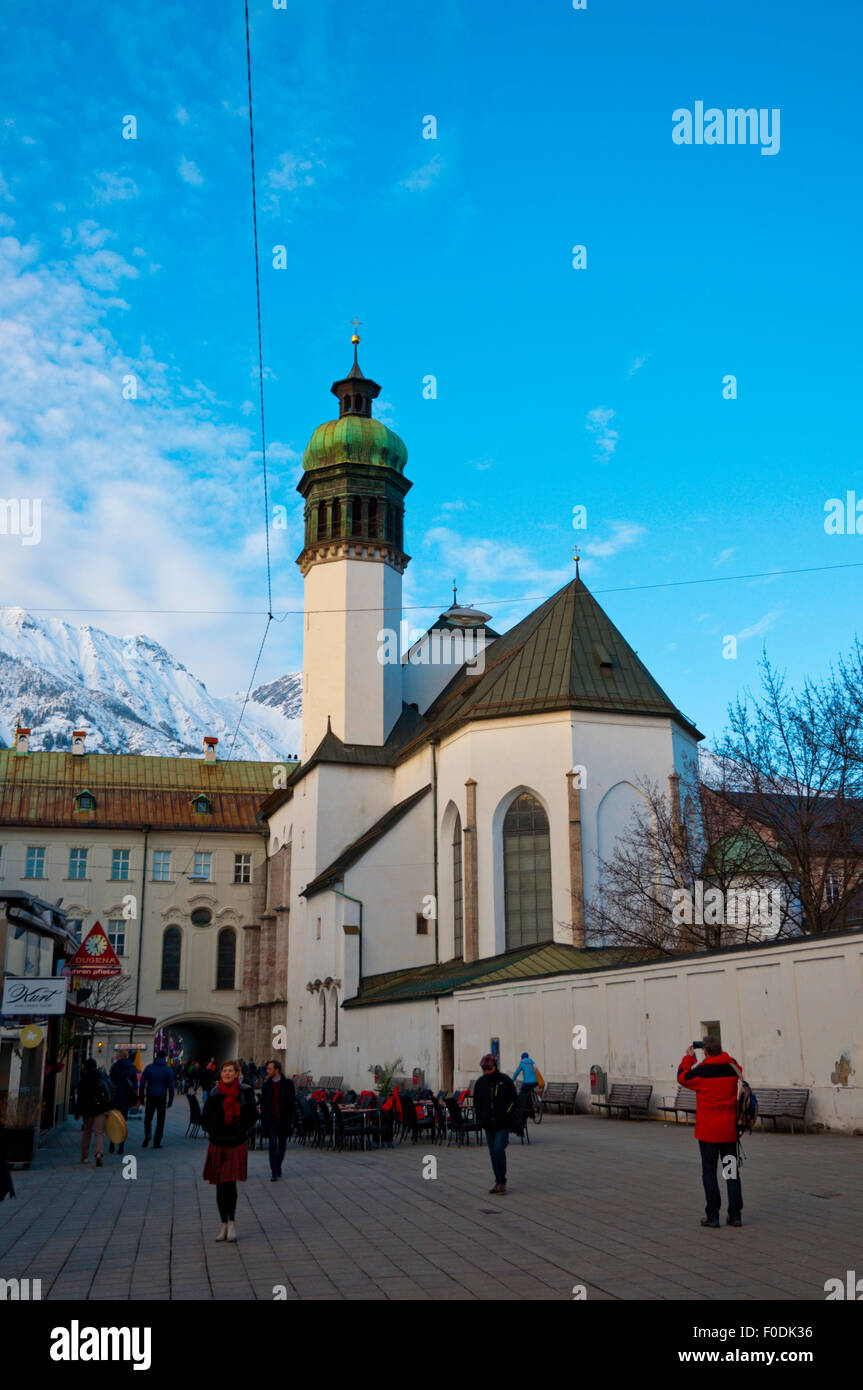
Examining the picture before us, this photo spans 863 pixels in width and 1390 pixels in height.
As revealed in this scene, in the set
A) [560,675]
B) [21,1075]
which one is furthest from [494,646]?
[21,1075]

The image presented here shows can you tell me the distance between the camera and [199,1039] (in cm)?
7131

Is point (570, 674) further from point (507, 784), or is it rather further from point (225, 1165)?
point (225, 1165)

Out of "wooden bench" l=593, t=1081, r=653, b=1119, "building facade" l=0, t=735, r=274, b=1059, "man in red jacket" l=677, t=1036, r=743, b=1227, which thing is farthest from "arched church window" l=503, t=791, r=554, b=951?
"building facade" l=0, t=735, r=274, b=1059

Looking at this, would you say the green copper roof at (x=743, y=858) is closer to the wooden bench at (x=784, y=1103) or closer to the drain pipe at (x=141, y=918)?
the wooden bench at (x=784, y=1103)

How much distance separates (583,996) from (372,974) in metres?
17.6

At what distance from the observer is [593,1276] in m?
8.20

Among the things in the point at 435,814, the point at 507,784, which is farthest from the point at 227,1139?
the point at 435,814

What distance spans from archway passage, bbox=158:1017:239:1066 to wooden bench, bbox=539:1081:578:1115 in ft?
109

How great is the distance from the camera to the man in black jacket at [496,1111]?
42.8 feet

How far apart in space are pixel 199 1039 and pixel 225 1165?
6398 centimetres

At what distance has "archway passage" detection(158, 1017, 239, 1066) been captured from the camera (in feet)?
201

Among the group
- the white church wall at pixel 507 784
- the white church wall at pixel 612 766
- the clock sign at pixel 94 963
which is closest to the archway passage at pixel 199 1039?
the white church wall at pixel 507 784

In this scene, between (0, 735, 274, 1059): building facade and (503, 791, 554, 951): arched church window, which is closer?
(503, 791, 554, 951): arched church window

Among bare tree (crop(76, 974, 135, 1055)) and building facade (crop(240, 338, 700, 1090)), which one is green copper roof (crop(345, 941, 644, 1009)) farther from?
bare tree (crop(76, 974, 135, 1055))
